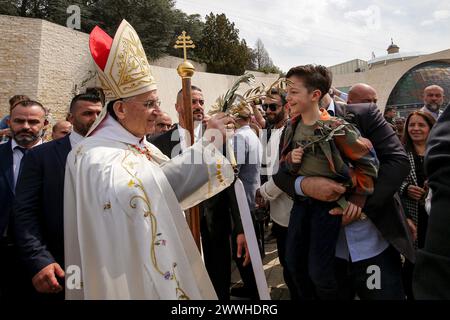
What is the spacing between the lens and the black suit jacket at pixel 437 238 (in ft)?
2.82

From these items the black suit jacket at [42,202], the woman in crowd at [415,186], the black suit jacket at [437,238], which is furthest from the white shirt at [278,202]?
the black suit jacket at [437,238]

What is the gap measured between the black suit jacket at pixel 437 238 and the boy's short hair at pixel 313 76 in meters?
1.35

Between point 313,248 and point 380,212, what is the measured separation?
0.47 m

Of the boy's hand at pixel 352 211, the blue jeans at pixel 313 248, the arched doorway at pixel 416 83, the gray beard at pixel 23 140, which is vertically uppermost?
the arched doorway at pixel 416 83

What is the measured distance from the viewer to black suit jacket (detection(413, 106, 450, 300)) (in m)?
0.86

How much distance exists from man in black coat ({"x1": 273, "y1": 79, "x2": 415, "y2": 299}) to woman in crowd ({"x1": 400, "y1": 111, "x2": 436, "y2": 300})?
33.1 inches

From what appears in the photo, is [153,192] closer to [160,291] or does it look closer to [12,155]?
[160,291]

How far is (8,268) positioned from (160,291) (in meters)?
1.88

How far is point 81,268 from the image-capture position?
6.10 feet

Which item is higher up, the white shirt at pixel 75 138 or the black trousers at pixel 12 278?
the white shirt at pixel 75 138

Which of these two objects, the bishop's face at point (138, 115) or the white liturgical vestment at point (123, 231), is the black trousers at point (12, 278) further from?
the bishop's face at point (138, 115)

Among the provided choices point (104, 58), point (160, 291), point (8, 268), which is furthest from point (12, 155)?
point (160, 291)

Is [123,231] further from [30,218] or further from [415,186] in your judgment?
[415,186]

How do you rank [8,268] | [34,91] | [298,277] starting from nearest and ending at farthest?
[298,277], [8,268], [34,91]
